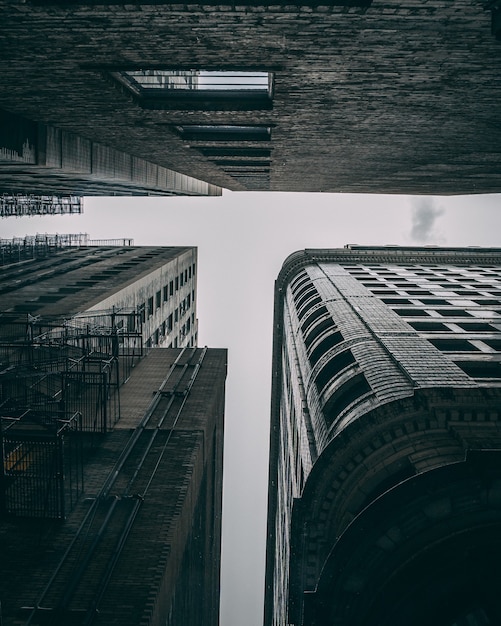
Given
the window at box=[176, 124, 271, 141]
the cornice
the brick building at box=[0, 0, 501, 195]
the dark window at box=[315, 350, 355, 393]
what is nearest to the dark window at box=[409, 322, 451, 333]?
the dark window at box=[315, 350, 355, 393]

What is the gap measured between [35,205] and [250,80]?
137 feet

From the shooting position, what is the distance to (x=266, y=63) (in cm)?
1083

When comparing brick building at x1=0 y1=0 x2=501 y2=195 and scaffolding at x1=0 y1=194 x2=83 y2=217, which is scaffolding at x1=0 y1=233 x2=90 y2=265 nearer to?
scaffolding at x1=0 y1=194 x2=83 y2=217

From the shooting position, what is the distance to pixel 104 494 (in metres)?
13.3

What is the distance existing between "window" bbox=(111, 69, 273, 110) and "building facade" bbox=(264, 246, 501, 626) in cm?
1084

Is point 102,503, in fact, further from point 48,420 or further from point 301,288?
point 301,288

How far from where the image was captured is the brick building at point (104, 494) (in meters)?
10.6

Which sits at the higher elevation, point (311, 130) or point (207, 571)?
point (311, 130)

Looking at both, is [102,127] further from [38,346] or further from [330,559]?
[330,559]

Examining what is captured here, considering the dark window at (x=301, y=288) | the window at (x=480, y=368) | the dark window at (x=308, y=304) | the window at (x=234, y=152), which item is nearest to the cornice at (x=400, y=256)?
the dark window at (x=301, y=288)

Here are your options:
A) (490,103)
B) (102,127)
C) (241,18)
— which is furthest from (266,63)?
(102,127)

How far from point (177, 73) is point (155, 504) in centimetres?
1245

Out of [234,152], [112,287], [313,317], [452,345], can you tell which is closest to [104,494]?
[234,152]

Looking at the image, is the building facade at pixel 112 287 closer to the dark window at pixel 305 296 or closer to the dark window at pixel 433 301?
the dark window at pixel 305 296
